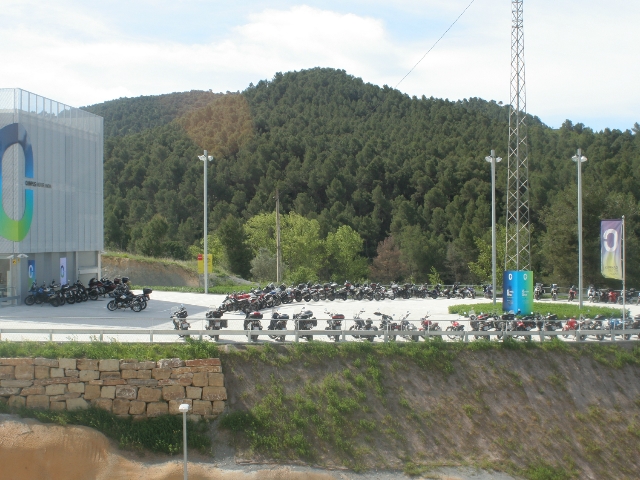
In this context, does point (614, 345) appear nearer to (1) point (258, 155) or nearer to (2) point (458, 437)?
(2) point (458, 437)

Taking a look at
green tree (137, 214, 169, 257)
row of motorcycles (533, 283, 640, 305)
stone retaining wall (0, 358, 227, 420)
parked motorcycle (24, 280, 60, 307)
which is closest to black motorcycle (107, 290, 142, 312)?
parked motorcycle (24, 280, 60, 307)

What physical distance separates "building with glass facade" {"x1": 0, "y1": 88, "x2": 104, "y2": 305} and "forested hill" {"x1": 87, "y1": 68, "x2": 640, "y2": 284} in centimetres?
2416

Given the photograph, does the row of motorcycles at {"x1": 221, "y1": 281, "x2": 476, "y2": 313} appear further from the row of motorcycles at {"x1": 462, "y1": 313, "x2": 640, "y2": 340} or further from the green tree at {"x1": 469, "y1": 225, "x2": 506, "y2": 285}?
the green tree at {"x1": 469, "y1": 225, "x2": 506, "y2": 285}

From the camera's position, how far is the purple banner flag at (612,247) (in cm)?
2169

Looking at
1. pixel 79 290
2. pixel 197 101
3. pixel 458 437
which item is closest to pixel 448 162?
pixel 79 290

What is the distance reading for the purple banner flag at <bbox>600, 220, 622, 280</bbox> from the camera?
21.7 m

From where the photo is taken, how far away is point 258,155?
7494 centimetres

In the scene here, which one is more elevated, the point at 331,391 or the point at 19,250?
the point at 19,250

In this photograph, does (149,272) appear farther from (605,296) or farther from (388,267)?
(605,296)

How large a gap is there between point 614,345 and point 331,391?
912 cm

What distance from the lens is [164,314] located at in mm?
21906

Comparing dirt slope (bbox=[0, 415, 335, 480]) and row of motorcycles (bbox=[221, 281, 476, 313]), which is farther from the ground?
row of motorcycles (bbox=[221, 281, 476, 313])

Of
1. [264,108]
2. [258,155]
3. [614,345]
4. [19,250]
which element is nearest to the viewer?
[614,345]

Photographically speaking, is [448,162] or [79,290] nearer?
[79,290]
